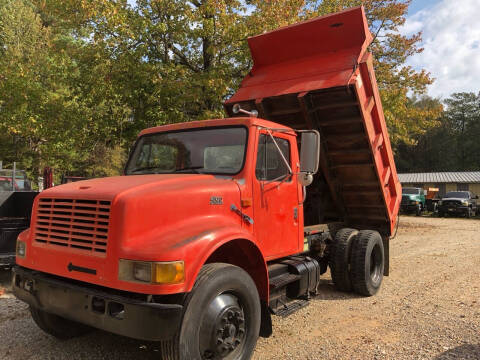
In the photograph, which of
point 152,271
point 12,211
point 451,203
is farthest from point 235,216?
point 451,203

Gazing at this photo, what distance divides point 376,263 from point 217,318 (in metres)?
4.14

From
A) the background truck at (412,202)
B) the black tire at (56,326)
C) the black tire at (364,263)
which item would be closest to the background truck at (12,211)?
the black tire at (56,326)

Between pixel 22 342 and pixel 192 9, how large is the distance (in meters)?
9.29

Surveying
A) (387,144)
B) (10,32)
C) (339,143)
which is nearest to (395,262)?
(387,144)

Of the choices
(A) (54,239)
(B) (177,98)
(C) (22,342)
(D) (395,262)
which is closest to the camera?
(A) (54,239)

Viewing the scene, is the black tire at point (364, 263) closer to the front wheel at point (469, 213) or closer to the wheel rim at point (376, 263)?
the wheel rim at point (376, 263)

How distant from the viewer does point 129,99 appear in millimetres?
10852

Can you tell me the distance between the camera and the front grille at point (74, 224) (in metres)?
3.01

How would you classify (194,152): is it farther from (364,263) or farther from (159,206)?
(364,263)

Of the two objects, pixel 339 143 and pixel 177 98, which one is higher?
pixel 177 98

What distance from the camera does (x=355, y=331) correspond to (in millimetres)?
4465

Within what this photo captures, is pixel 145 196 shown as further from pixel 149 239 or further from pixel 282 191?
pixel 282 191

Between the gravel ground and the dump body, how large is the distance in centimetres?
132

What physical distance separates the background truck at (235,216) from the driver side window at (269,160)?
16mm
